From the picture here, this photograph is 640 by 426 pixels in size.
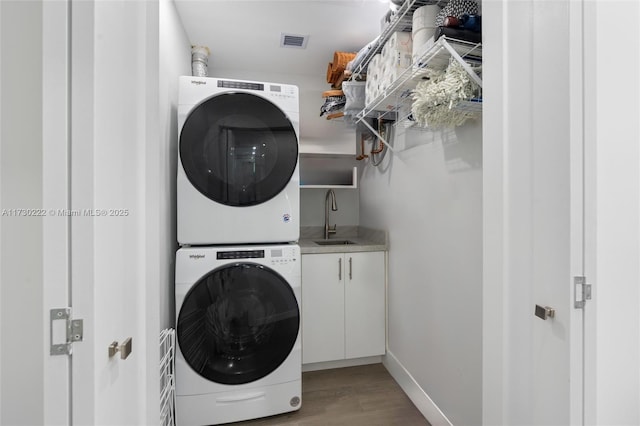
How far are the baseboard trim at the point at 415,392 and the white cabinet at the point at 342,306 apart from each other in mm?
121

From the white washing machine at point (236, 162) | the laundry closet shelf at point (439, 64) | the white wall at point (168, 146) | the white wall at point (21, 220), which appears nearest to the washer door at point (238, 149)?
the white washing machine at point (236, 162)

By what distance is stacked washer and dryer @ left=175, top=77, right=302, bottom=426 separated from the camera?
1551 millimetres

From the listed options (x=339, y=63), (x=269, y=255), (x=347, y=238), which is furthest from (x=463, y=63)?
(x=347, y=238)

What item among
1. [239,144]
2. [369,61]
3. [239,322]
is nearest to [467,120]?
[369,61]

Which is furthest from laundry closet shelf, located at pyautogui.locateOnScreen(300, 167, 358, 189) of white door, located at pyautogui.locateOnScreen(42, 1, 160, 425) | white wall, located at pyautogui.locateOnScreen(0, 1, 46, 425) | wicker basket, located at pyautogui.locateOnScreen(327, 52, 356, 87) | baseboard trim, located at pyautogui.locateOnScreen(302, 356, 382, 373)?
white wall, located at pyautogui.locateOnScreen(0, 1, 46, 425)

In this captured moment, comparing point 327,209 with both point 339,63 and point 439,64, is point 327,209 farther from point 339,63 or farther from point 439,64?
point 439,64

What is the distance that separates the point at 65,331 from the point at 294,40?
213cm

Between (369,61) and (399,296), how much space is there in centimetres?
152

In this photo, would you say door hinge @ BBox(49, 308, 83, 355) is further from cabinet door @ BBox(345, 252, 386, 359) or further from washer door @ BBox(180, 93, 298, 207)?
cabinet door @ BBox(345, 252, 386, 359)

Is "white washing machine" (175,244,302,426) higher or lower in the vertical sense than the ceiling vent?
lower

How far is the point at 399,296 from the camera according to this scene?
6.65ft

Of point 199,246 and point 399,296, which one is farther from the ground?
point 199,246

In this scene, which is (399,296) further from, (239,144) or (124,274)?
(124,274)

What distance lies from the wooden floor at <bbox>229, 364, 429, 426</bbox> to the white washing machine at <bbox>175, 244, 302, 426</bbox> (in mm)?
110
